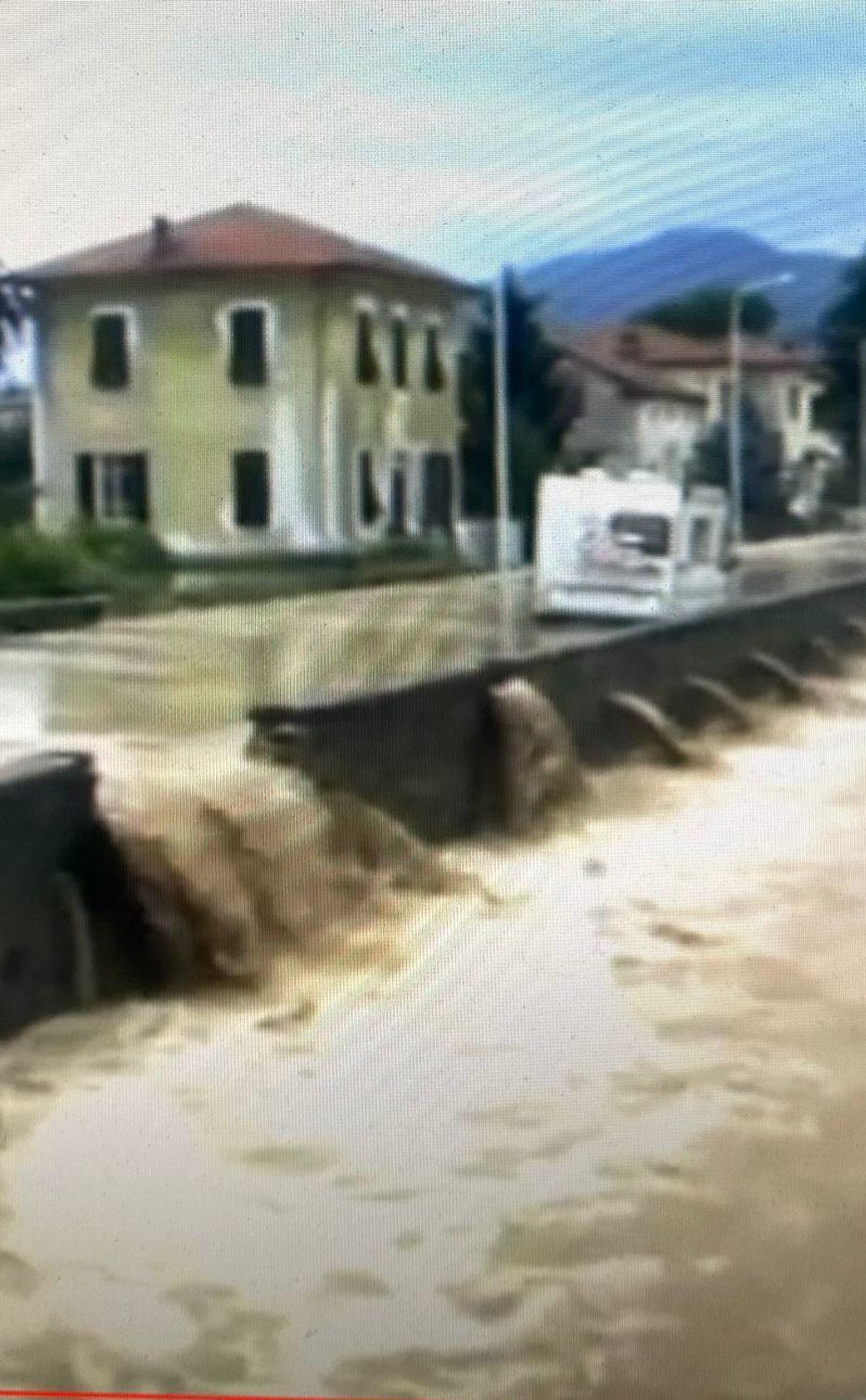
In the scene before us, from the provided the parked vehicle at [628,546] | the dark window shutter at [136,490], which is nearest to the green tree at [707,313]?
the parked vehicle at [628,546]

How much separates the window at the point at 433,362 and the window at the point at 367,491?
6 centimetres

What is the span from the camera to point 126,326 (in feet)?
5.51

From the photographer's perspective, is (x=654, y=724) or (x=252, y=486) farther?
(x=654, y=724)

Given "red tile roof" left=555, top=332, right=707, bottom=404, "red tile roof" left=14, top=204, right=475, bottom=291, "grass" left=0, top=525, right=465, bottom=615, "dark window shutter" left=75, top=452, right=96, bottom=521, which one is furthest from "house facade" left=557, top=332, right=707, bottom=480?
"dark window shutter" left=75, top=452, right=96, bottom=521

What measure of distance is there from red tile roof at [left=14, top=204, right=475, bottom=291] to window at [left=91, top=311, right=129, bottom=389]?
29 millimetres

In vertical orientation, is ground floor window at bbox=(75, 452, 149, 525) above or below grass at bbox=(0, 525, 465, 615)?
above

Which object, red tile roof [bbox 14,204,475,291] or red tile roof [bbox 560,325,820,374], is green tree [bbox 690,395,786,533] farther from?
red tile roof [bbox 14,204,475,291]

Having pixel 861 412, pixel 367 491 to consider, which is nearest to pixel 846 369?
pixel 861 412

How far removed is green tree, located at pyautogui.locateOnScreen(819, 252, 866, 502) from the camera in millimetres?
1743

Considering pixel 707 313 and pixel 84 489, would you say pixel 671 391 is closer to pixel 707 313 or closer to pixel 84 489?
pixel 707 313

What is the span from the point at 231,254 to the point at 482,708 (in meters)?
0.47

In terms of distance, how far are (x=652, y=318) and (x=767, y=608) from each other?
36 centimetres

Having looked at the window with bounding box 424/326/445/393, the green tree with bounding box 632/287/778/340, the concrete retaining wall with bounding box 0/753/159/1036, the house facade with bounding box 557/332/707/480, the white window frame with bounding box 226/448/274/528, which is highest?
the green tree with bounding box 632/287/778/340

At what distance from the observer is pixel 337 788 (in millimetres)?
1881
